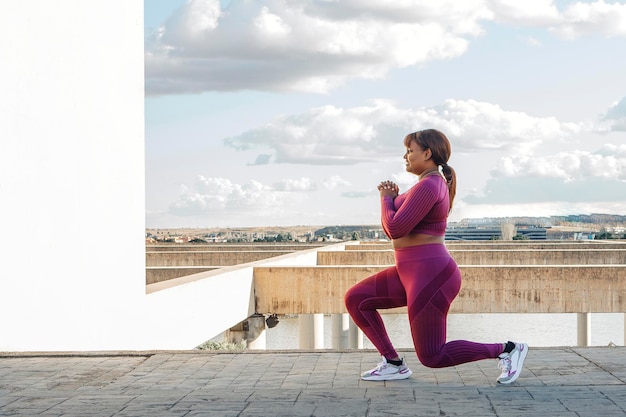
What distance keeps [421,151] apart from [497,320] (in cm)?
5198

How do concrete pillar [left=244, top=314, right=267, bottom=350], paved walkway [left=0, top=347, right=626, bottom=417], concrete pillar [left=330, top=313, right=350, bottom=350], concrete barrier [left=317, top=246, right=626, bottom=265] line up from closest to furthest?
paved walkway [left=0, top=347, right=626, bottom=417], concrete pillar [left=244, top=314, right=267, bottom=350], concrete pillar [left=330, top=313, right=350, bottom=350], concrete barrier [left=317, top=246, right=626, bottom=265]

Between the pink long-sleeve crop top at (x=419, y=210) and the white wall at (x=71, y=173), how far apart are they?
4702 mm

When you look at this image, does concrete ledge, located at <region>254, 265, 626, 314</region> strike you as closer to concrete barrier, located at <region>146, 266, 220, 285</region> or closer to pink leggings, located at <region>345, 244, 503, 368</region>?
concrete barrier, located at <region>146, 266, 220, 285</region>

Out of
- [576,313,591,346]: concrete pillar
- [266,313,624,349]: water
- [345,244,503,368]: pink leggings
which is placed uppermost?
[345,244,503,368]: pink leggings

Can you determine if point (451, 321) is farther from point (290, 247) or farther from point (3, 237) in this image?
point (3, 237)

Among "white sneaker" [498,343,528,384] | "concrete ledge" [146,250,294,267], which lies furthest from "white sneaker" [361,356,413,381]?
"concrete ledge" [146,250,294,267]

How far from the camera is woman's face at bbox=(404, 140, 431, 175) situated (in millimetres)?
5734

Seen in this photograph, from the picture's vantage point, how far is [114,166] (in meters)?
11.3

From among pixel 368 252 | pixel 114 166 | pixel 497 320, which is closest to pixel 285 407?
pixel 114 166

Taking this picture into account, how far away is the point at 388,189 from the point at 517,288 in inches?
447

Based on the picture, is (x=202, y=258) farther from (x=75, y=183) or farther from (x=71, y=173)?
(x=71, y=173)

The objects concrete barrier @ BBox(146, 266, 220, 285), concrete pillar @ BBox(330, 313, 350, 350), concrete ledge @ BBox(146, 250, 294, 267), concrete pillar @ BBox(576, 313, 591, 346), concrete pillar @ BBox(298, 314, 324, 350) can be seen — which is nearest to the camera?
concrete barrier @ BBox(146, 266, 220, 285)

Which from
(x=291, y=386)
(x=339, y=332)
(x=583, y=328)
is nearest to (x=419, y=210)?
(x=291, y=386)

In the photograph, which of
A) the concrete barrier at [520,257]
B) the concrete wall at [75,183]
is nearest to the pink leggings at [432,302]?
the concrete wall at [75,183]
